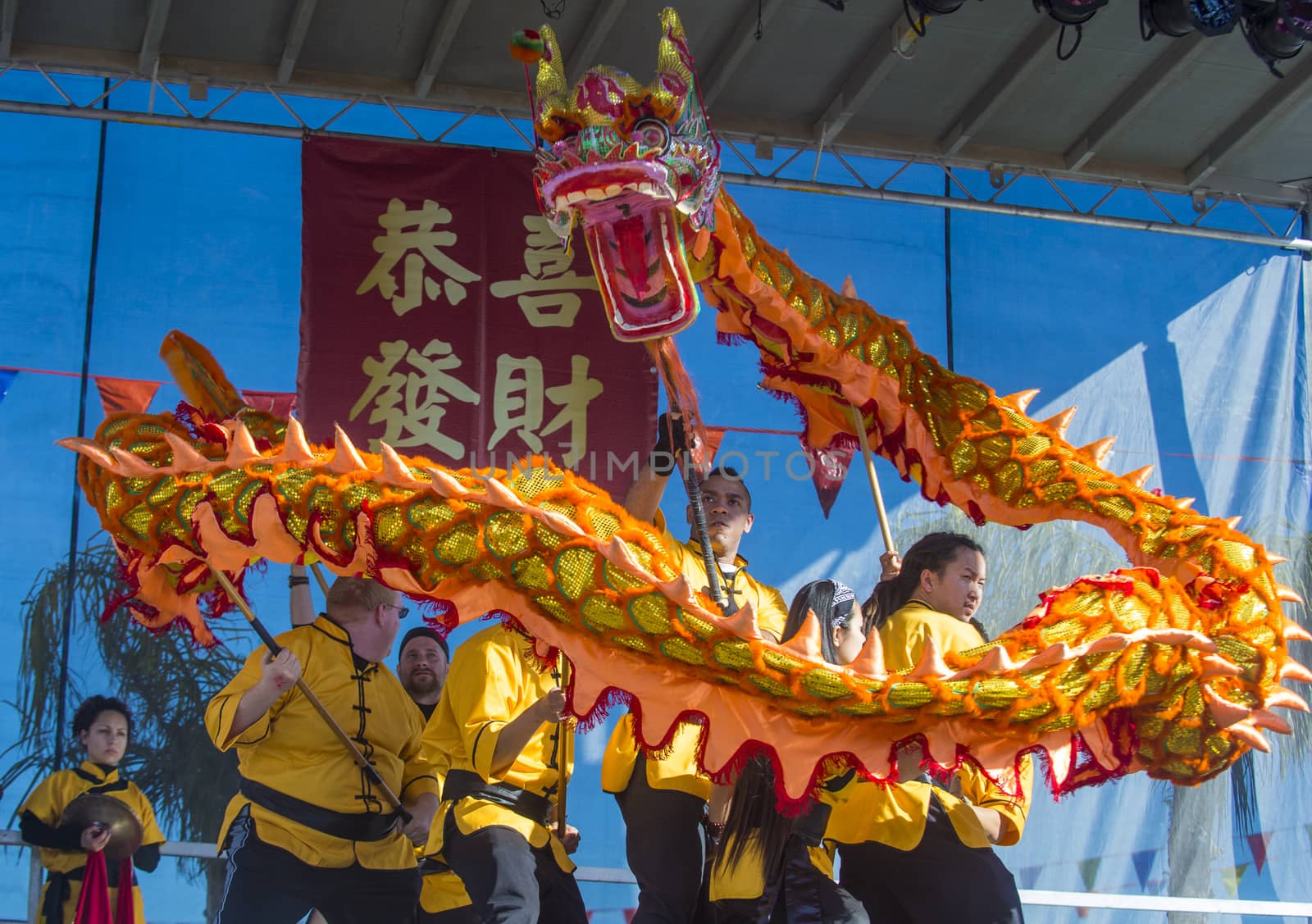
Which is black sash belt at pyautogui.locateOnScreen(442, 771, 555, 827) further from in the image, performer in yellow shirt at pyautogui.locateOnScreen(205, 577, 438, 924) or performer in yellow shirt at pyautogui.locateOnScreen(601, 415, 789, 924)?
performer in yellow shirt at pyautogui.locateOnScreen(205, 577, 438, 924)

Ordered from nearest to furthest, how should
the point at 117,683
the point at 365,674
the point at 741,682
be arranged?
the point at 741,682 → the point at 365,674 → the point at 117,683

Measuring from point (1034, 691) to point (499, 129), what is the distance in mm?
2775

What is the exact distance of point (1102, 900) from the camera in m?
4.05

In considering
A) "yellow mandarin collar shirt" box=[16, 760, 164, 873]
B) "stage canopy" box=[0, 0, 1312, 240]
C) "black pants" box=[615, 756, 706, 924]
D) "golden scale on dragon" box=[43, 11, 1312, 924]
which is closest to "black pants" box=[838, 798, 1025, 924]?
"golden scale on dragon" box=[43, 11, 1312, 924]

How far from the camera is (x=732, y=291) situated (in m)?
2.73

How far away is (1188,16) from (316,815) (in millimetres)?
2749

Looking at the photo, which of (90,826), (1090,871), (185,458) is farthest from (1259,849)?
(185,458)

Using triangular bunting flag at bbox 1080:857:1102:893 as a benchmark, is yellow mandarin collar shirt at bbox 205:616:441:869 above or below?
above

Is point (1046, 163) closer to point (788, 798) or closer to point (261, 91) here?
point (261, 91)

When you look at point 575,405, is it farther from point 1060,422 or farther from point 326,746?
point 1060,422

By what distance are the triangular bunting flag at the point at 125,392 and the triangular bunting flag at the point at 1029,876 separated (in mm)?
2637

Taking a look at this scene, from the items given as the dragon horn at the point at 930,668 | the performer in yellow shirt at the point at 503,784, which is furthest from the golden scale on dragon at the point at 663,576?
the performer in yellow shirt at the point at 503,784

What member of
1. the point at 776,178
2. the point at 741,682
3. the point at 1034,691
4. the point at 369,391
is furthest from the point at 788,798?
the point at 776,178

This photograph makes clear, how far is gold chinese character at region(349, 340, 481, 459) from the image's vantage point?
13.0 feet
